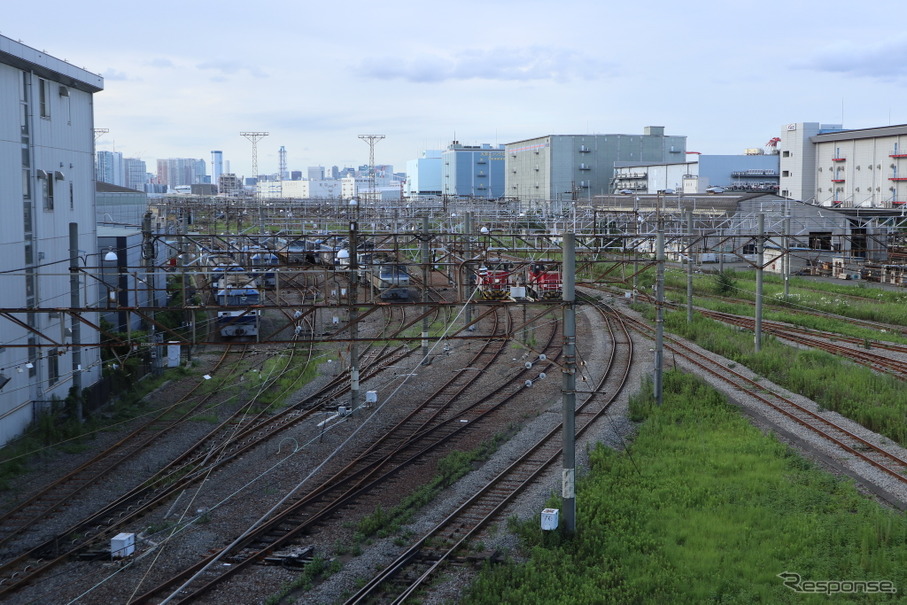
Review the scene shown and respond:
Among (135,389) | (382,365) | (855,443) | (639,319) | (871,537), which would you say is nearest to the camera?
(871,537)

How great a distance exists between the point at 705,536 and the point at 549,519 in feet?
5.48

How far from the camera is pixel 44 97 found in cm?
1557

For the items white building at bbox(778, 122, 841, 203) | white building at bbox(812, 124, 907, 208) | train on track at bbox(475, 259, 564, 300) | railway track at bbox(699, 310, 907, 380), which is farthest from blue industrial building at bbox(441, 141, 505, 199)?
train on track at bbox(475, 259, 564, 300)

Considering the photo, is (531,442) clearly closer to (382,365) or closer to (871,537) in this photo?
(871,537)

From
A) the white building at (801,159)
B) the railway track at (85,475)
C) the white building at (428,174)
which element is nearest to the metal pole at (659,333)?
the railway track at (85,475)

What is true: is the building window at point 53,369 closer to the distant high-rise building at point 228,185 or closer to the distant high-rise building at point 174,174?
the distant high-rise building at point 228,185

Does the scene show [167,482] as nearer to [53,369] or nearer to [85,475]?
[85,475]

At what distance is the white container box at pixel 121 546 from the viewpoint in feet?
28.4

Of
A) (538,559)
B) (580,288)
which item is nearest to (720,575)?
(538,559)

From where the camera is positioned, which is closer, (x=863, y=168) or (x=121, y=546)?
(x=121, y=546)

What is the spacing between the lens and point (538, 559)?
8523 mm

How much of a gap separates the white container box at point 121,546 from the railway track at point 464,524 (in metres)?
2.67

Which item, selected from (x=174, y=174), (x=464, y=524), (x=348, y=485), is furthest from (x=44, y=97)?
(x=174, y=174)

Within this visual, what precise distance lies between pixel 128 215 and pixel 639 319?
20.1m
